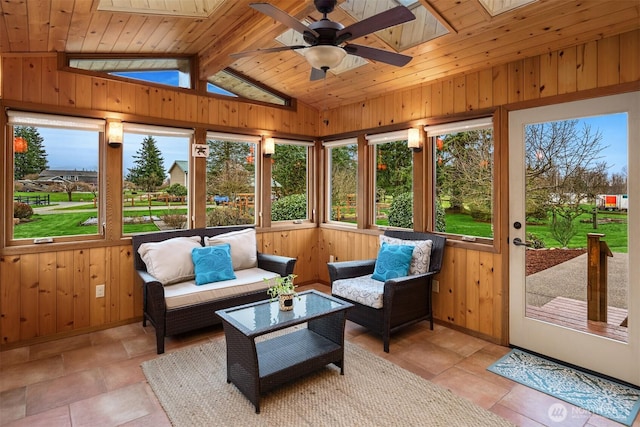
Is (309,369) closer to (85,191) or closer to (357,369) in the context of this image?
(357,369)

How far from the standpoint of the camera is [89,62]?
3580 millimetres

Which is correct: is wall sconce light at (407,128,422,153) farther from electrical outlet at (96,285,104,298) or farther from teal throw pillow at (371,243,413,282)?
electrical outlet at (96,285,104,298)

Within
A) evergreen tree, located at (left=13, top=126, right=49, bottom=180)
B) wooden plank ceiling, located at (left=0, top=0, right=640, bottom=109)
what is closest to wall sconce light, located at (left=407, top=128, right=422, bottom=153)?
wooden plank ceiling, located at (left=0, top=0, right=640, bottom=109)

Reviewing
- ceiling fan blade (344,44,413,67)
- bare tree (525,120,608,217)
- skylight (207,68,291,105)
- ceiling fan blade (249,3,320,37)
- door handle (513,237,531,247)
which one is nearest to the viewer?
ceiling fan blade (249,3,320,37)

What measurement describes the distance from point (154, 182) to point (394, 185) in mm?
2850

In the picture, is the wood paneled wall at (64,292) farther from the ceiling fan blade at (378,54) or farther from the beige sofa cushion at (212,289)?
the ceiling fan blade at (378,54)

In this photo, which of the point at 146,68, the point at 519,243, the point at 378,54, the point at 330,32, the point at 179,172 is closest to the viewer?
the point at 330,32

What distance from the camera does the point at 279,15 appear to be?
200cm

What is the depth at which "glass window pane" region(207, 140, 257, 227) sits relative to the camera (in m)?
4.46

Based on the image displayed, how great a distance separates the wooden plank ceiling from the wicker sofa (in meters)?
1.91

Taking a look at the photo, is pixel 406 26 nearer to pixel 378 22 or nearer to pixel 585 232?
pixel 378 22

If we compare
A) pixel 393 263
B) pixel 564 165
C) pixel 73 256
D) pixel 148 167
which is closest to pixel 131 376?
pixel 73 256

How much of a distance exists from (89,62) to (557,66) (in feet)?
14.1

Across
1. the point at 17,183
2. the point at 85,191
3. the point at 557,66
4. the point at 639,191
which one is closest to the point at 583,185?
the point at 639,191
